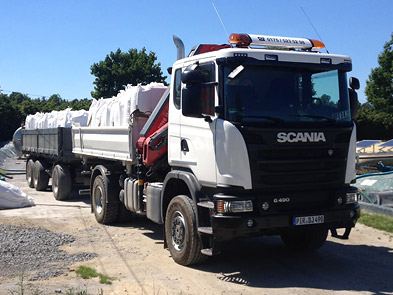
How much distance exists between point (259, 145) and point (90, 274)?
2.97 metres

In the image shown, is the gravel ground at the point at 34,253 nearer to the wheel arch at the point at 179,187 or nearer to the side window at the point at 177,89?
the wheel arch at the point at 179,187

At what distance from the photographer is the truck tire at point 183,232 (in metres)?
6.52

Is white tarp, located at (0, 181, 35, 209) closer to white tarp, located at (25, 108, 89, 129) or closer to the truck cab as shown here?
white tarp, located at (25, 108, 89, 129)

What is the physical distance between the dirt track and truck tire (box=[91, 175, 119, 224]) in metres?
0.30

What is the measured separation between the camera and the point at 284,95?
6297mm

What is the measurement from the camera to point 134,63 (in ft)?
148

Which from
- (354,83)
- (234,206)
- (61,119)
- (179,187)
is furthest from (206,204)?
(61,119)

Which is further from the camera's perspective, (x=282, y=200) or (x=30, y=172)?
(x=30, y=172)

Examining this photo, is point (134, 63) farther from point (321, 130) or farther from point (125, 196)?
point (321, 130)

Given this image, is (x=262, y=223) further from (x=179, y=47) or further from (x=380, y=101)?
(x=380, y=101)

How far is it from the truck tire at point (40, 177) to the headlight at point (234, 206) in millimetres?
11663

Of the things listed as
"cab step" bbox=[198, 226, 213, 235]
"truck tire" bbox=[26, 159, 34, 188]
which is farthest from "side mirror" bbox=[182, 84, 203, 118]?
"truck tire" bbox=[26, 159, 34, 188]

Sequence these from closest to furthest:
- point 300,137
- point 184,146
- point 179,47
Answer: point 300,137, point 184,146, point 179,47

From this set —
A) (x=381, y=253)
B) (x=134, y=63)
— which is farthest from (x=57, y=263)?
(x=134, y=63)
